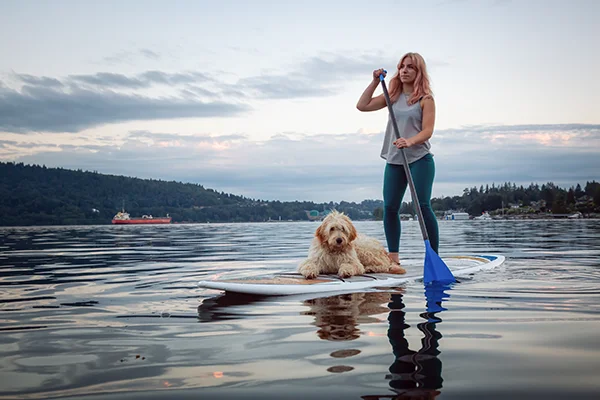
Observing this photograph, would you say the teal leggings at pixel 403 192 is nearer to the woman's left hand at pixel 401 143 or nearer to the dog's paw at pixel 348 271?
the woman's left hand at pixel 401 143

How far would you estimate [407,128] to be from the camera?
22.8ft

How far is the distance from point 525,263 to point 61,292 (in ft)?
22.7

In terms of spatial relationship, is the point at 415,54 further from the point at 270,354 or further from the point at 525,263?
the point at 270,354

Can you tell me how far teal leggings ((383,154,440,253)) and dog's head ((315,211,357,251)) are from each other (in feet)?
2.39

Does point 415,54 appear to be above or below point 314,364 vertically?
above

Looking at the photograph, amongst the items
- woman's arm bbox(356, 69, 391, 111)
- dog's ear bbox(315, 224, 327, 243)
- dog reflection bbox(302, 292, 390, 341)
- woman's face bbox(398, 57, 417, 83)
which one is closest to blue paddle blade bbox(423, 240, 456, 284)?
dog reflection bbox(302, 292, 390, 341)

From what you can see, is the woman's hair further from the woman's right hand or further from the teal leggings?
the teal leggings

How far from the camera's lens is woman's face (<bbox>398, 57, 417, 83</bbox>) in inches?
271

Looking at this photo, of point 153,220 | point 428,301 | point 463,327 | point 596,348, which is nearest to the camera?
point 596,348

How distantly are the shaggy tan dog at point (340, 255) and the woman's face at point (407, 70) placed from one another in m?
2.11

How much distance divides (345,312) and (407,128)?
3466mm

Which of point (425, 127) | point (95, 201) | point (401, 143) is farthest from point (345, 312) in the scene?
point (95, 201)

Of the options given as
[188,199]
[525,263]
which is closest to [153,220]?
[188,199]

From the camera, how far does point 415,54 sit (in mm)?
6789
